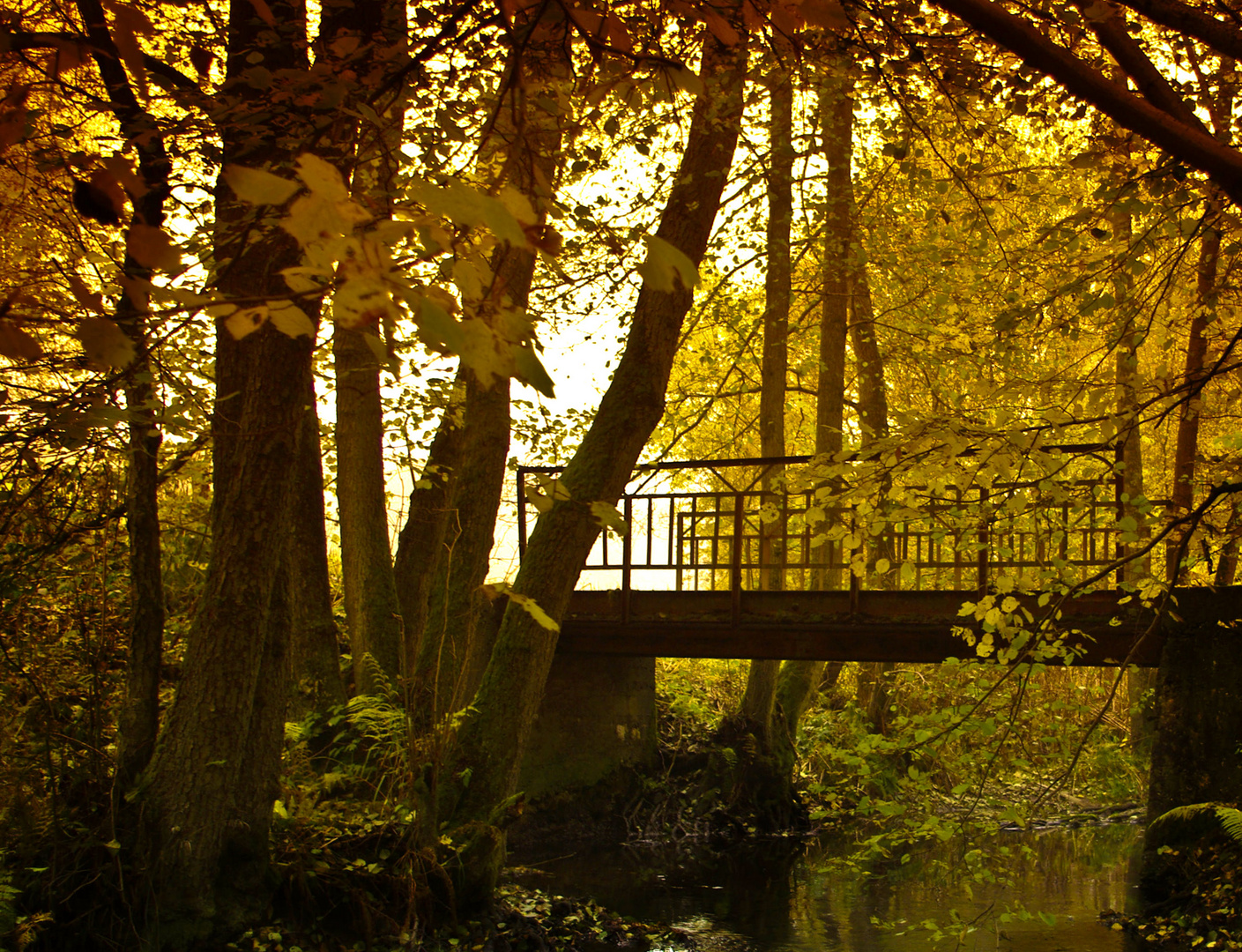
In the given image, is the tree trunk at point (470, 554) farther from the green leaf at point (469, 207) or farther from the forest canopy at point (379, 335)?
the green leaf at point (469, 207)

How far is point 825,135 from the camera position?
1002 centimetres

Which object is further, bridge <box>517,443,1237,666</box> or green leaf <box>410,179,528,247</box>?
bridge <box>517,443,1237,666</box>

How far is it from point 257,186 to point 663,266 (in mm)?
505

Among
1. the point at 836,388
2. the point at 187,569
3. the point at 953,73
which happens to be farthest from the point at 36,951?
the point at 836,388

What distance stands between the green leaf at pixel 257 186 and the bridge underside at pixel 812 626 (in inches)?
298

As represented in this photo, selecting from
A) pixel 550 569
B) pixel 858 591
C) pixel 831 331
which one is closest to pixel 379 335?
pixel 550 569

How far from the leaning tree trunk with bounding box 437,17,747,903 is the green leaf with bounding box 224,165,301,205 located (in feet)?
15.7

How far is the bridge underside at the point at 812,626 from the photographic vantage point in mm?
8141

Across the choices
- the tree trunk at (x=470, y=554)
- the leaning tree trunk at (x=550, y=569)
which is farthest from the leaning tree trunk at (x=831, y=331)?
the leaning tree trunk at (x=550, y=569)

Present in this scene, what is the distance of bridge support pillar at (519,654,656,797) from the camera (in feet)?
36.2

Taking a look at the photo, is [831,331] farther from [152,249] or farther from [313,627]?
[152,249]

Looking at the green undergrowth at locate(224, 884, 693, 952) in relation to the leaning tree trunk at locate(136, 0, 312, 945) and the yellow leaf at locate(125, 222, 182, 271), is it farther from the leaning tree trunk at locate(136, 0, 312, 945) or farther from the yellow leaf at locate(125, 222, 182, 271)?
the yellow leaf at locate(125, 222, 182, 271)

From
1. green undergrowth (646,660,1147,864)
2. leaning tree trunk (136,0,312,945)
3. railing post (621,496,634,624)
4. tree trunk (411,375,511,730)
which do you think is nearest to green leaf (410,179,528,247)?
leaning tree trunk (136,0,312,945)

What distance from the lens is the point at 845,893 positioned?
8828mm
